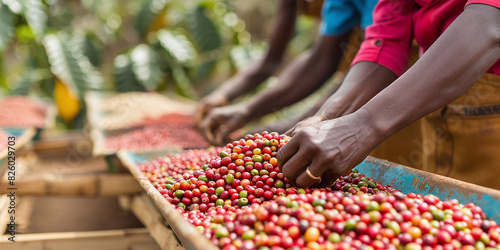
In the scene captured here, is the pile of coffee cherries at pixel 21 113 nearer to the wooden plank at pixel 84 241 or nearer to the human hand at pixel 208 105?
the human hand at pixel 208 105

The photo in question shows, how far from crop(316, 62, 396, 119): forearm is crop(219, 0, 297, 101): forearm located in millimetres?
1508

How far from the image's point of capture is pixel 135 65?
4523 millimetres

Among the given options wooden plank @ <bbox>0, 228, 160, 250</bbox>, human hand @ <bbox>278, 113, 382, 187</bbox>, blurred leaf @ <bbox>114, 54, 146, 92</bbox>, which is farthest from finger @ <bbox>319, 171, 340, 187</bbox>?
blurred leaf @ <bbox>114, 54, 146, 92</bbox>

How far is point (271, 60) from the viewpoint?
3.19 meters

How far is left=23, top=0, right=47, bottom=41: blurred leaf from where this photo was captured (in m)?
3.73

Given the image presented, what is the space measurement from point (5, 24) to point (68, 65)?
0.66 metres

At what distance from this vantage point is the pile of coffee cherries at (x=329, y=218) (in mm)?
978

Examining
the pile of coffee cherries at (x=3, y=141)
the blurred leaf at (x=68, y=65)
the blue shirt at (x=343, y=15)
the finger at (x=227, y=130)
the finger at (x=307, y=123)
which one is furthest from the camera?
the blurred leaf at (x=68, y=65)

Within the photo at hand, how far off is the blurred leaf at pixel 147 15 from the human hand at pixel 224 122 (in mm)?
2778

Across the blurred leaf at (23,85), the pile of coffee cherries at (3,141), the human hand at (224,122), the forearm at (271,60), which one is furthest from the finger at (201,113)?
the blurred leaf at (23,85)

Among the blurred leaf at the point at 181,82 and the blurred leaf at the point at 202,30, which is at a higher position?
the blurred leaf at the point at 202,30

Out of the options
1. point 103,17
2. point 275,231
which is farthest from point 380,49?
point 103,17

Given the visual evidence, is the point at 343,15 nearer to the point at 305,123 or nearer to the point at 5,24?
the point at 305,123

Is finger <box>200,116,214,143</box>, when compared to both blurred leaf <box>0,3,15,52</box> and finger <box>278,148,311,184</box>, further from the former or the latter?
blurred leaf <box>0,3,15,52</box>
